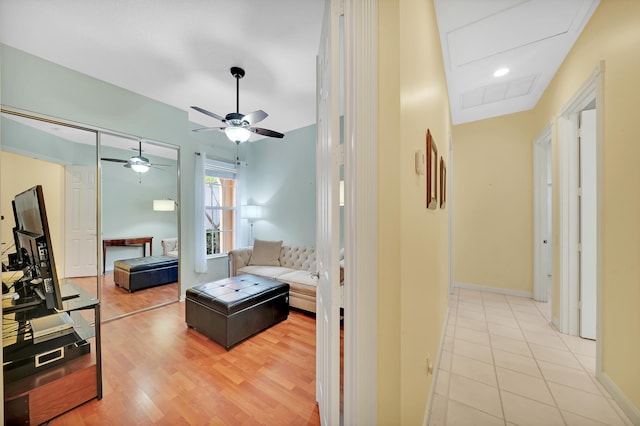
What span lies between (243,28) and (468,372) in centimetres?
358

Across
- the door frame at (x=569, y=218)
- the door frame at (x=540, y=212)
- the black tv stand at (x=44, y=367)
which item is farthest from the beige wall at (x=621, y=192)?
the black tv stand at (x=44, y=367)

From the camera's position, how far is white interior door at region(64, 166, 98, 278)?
9.23 feet

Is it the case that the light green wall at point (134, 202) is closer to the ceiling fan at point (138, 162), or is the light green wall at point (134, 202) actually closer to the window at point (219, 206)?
the ceiling fan at point (138, 162)

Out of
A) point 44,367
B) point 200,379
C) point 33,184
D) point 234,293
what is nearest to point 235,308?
point 234,293

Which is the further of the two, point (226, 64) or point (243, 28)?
point (226, 64)

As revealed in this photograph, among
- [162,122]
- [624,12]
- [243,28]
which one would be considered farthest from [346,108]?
[162,122]

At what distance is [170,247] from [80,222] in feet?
3.72

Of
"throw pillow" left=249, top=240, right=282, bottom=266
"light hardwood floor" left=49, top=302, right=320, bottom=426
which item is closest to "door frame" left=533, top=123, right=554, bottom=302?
"light hardwood floor" left=49, top=302, right=320, bottom=426

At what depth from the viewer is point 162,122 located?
344cm

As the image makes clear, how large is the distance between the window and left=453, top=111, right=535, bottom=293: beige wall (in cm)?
433

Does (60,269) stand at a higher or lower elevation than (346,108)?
lower

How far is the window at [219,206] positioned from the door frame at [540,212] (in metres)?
5.20

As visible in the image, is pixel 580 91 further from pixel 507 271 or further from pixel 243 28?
pixel 243 28

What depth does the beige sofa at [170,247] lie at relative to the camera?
3738 millimetres
